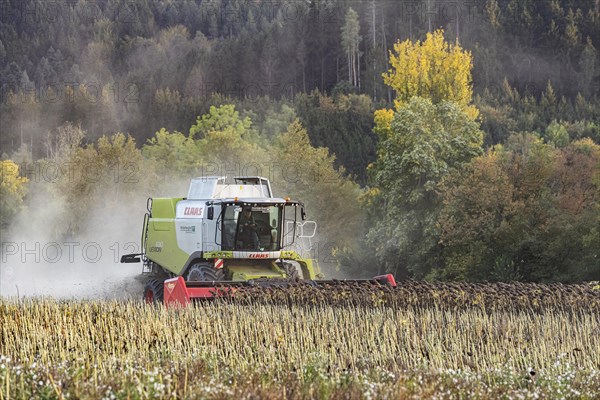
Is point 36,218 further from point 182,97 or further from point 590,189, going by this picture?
point 182,97

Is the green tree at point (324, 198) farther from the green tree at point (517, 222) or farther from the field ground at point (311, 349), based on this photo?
the field ground at point (311, 349)

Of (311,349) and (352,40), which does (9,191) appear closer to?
(352,40)

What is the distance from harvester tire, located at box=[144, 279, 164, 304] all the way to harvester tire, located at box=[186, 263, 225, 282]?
788mm

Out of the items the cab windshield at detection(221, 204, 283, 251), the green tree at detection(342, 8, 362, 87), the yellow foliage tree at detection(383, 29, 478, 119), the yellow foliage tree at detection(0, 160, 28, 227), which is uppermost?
the green tree at detection(342, 8, 362, 87)

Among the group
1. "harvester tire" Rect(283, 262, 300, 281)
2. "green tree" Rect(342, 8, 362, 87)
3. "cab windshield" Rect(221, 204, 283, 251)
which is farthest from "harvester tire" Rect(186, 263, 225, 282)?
"green tree" Rect(342, 8, 362, 87)

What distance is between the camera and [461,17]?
524 feet

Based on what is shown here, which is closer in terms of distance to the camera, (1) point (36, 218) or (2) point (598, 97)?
(1) point (36, 218)

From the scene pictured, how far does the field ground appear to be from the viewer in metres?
12.5

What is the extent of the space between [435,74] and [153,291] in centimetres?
5313

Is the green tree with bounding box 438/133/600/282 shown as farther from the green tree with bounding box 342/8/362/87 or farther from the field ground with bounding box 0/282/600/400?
the green tree with bounding box 342/8/362/87

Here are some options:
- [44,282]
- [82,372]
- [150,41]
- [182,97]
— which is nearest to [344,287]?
[82,372]

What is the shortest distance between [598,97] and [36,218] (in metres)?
83.2

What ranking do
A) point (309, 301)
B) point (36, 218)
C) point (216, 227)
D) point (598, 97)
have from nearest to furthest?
point (309, 301) → point (216, 227) → point (36, 218) → point (598, 97)

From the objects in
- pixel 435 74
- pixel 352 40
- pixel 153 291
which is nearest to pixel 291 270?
pixel 153 291
